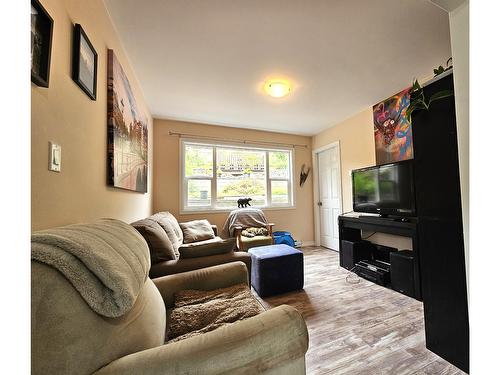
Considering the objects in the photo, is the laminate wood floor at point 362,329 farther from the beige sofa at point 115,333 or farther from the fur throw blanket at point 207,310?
the beige sofa at point 115,333

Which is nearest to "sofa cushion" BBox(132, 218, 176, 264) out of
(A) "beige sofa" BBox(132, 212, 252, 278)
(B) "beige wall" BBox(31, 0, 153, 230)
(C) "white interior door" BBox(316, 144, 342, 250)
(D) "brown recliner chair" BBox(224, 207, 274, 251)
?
(A) "beige sofa" BBox(132, 212, 252, 278)

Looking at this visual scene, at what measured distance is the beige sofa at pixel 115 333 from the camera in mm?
543

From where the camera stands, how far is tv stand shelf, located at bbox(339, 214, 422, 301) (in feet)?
6.87

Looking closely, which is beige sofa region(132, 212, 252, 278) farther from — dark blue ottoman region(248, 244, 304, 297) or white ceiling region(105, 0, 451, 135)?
white ceiling region(105, 0, 451, 135)

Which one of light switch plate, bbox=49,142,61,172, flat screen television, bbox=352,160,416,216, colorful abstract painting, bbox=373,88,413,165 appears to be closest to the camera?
light switch plate, bbox=49,142,61,172

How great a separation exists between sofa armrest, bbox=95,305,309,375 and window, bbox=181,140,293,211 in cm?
319

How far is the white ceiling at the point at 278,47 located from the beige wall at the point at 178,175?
0.73 meters

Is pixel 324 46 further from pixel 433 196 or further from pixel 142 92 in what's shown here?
pixel 142 92

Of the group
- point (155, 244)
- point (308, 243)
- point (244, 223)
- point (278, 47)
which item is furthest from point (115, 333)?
point (308, 243)

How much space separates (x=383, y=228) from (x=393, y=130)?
142 cm

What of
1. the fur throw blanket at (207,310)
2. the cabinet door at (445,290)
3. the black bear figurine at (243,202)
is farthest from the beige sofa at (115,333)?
the black bear figurine at (243,202)

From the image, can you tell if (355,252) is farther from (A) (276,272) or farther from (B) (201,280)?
(B) (201,280)

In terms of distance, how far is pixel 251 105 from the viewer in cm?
314
